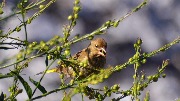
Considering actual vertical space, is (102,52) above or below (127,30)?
below

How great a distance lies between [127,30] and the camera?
17.7 feet

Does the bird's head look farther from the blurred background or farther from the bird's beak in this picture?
the blurred background

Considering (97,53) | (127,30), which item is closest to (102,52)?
(97,53)

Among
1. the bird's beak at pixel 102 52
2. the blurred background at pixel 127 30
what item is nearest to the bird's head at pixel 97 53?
the bird's beak at pixel 102 52

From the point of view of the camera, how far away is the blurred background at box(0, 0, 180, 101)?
479cm

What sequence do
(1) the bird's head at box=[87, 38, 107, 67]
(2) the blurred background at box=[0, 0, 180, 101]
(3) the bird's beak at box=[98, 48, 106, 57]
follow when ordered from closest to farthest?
1. (1) the bird's head at box=[87, 38, 107, 67]
2. (3) the bird's beak at box=[98, 48, 106, 57]
3. (2) the blurred background at box=[0, 0, 180, 101]

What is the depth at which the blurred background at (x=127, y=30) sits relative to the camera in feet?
15.7

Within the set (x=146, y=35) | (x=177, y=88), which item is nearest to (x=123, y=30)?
(x=146, y=35)

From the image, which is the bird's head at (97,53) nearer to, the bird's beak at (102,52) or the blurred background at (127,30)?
the bird's beak at (102,52)

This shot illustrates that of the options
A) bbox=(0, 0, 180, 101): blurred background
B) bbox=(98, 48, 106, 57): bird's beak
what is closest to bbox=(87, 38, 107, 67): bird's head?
bbox=(98, 48, 106, 57): bird's beak

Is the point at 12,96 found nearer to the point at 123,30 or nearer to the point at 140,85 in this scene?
the point at 140,85

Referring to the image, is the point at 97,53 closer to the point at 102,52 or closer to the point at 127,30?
the point at 102,52

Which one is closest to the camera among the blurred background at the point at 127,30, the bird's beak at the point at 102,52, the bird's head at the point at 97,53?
the bird's head at the point at 97,53

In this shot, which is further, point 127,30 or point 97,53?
point 127,30
